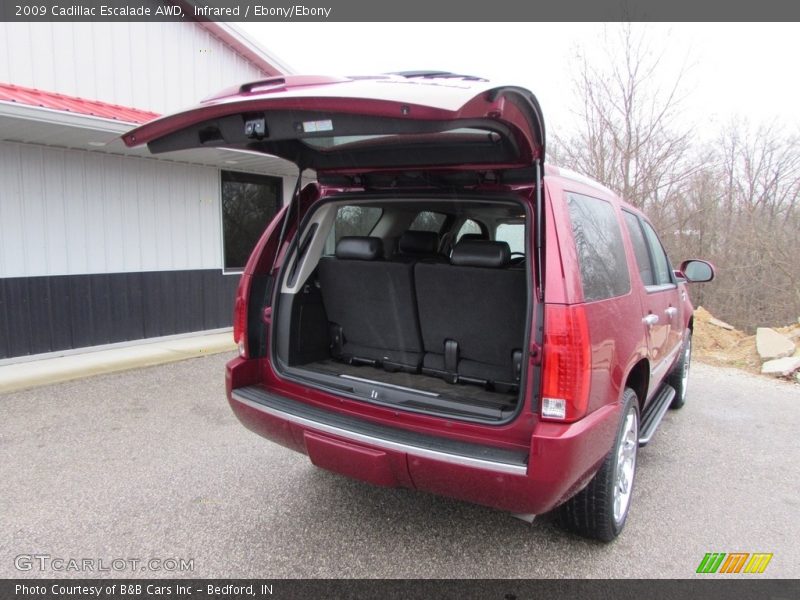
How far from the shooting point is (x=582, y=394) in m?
2.12

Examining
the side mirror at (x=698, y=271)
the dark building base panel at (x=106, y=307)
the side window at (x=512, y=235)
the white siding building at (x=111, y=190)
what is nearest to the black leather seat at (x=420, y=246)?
the side window at (x=512, y=235)

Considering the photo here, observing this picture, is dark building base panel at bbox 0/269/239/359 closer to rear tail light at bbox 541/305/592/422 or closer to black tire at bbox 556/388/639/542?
black tire at bbox 556/388/639/542

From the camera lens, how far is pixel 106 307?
709cm

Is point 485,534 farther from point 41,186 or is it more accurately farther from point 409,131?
point 41,186

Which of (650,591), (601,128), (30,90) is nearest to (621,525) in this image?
(650,591)

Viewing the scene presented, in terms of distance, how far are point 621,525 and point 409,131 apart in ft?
7.82

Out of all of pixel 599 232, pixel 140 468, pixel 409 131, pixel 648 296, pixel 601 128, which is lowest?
pixel 140 468

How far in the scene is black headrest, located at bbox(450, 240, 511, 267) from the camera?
2729 millimetres

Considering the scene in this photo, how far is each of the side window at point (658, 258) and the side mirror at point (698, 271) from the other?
435 mm

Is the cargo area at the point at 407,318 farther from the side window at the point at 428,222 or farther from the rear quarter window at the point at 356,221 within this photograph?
the side window at the point at 428,222

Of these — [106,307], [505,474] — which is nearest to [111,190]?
[106,307]

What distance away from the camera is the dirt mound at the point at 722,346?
295 inches

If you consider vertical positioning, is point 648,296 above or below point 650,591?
above

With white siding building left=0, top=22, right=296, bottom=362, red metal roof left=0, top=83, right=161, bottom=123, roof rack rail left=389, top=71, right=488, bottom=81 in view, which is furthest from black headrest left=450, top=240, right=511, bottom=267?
white siding building left=0, top=22, right=296, bottom=362
